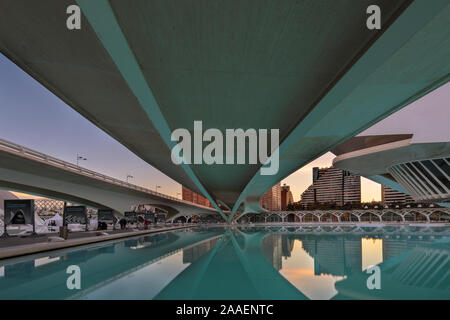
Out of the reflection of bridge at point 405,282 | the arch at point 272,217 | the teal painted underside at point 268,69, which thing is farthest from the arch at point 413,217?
the teal painted underside at point 268,69

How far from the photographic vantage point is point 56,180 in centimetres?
2064

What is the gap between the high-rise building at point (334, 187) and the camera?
130 metres

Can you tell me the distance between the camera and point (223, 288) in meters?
4.87

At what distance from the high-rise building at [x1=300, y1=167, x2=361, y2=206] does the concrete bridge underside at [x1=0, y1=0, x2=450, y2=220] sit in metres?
129

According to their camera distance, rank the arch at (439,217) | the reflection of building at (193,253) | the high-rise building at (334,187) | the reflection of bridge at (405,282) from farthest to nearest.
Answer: the high-rise building at (334,187) < the arch at (439,217) < the reflection of building at (193,253) < the reflection of bridge at (405,282)

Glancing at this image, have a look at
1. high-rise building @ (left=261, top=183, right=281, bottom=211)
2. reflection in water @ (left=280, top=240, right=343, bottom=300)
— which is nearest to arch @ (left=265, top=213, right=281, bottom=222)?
reflection in water @ (left=280, top=240, right=343, bottom=300)

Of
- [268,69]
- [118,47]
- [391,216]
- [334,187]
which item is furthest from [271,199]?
[118,47]

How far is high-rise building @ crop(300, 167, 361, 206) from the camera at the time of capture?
130 meters

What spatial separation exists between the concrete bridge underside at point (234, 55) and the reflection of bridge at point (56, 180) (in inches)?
379

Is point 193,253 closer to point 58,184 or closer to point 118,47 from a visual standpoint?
point 118,47

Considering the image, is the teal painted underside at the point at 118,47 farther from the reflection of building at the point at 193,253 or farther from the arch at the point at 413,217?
the arch at the point at 413,217

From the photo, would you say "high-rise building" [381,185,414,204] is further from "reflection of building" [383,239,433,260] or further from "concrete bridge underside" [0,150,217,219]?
"reflection of building" [383,239,433,260]

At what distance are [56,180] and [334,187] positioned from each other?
442ft
